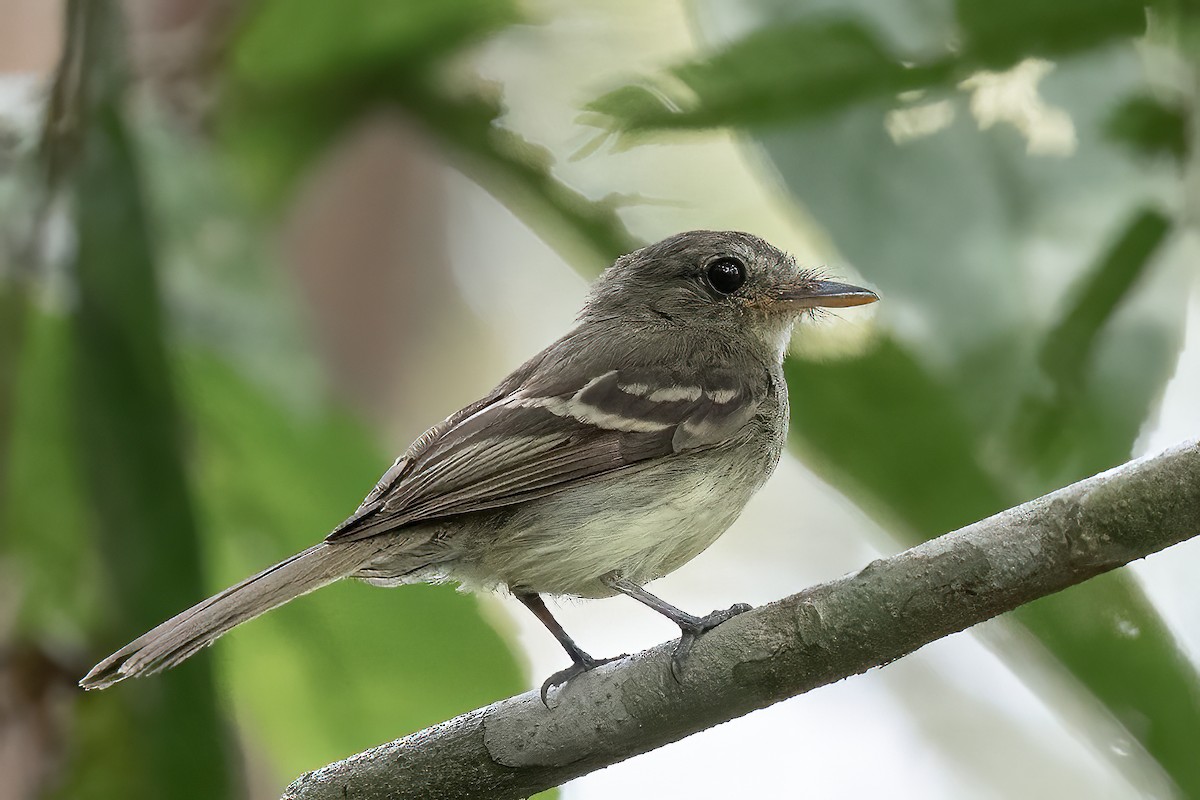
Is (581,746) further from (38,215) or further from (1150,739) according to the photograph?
(38,215)

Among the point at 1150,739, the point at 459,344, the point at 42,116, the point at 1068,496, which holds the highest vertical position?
the point at 459,344

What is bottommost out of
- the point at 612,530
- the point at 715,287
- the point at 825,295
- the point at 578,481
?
the point at 612,530

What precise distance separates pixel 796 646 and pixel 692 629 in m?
0.33

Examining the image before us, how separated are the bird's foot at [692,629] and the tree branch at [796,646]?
18 mm

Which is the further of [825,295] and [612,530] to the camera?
[825,295]

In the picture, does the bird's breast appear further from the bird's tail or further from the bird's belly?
the bird's tail

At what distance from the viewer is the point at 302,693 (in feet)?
10.1

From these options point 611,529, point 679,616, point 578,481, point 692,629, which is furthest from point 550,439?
point 692,629

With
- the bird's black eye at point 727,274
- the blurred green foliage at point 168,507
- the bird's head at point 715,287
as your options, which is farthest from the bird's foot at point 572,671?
the bird's black eye at point 727,274

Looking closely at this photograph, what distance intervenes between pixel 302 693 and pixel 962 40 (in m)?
2.10

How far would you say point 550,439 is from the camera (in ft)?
9.36

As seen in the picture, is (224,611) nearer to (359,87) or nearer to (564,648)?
(564,648)

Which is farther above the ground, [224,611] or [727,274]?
[727,274]

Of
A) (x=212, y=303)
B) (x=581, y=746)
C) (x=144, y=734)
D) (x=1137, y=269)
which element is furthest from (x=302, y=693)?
(x=1137, y=269)
